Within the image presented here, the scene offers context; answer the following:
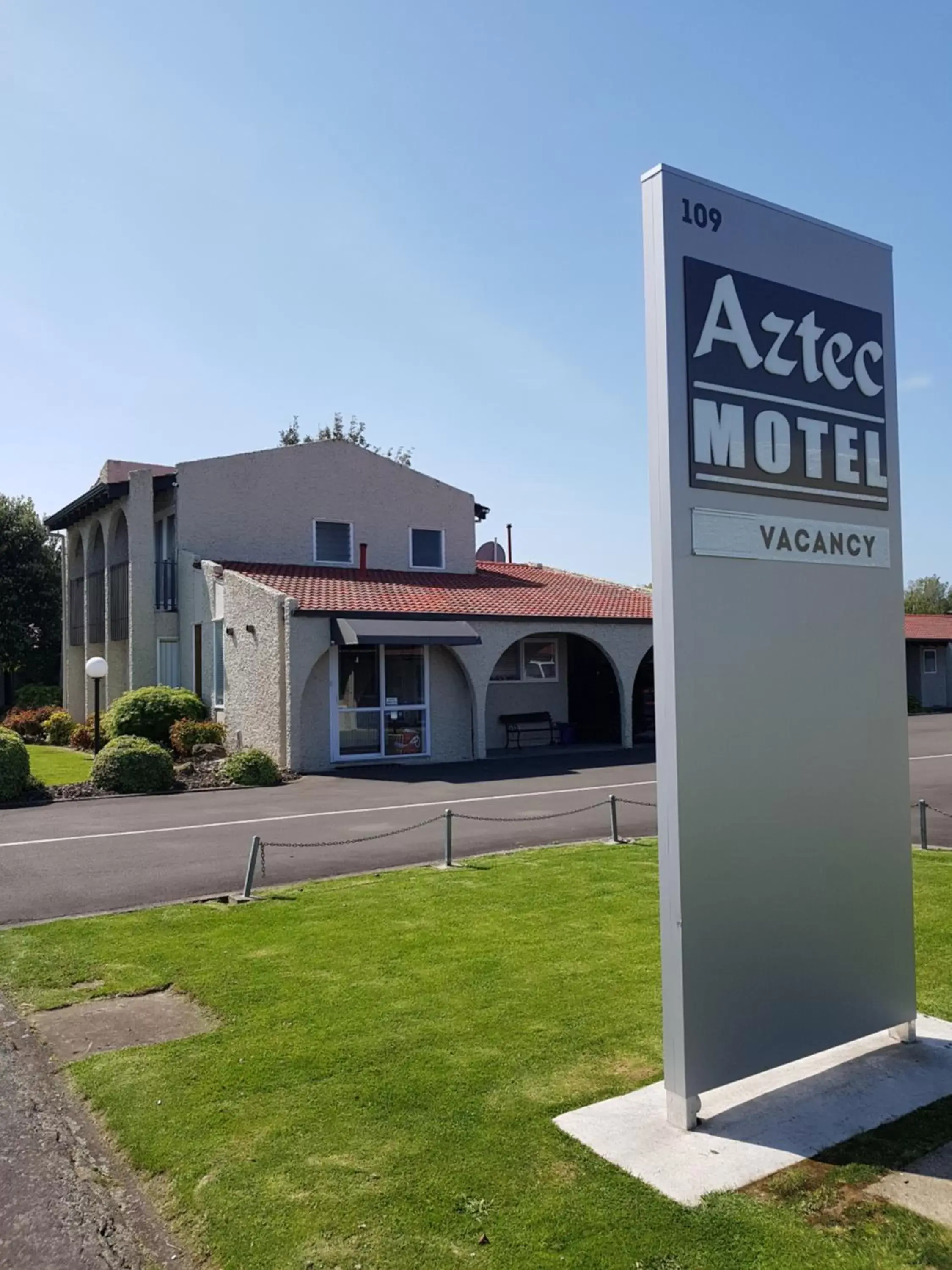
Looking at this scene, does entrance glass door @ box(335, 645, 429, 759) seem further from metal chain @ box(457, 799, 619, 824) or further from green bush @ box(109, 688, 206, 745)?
metal chain @ box(457, 799, 619, 824)

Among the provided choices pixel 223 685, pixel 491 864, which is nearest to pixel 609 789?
pixel 491 864

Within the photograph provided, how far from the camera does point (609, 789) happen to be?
→ 16953 millimetres

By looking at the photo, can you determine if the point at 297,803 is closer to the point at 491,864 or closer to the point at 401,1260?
the point at 491,864

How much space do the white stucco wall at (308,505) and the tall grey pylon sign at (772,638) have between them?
71.2ft

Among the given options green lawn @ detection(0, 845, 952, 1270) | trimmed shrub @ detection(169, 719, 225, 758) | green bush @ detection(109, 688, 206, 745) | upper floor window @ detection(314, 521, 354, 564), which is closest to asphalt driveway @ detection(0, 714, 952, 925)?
green lawn @ detection(0, 845, 952, 1270)

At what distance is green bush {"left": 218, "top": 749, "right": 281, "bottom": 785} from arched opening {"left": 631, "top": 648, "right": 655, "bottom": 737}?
10.9m

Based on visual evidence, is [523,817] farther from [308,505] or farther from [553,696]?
[308,505]

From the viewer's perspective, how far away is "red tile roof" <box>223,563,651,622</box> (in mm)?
21688

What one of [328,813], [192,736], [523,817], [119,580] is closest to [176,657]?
[119,580]

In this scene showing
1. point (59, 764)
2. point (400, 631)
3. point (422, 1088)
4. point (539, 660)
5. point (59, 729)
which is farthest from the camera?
point (59, 729)

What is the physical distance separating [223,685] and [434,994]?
17995 millimetres

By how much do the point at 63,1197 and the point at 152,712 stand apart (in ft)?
62.9

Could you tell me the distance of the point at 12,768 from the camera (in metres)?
16.6

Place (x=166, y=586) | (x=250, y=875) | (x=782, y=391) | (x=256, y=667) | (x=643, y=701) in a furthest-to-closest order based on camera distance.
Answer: (x=643, y=701) < (x=166, y=586) < (x=256, y=667) < (x=250, y=875) < (x=782, y=391)
